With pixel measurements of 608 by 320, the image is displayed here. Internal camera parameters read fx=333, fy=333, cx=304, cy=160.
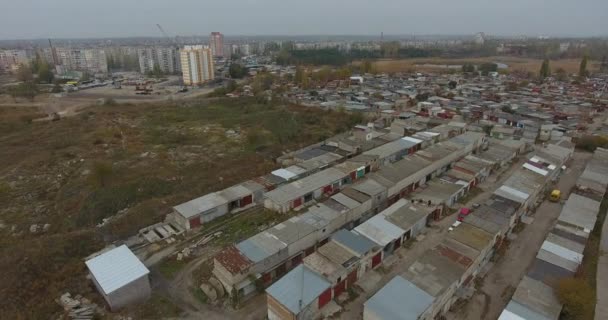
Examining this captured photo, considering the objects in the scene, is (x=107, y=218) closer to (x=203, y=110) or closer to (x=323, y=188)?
(x=323, y=188)

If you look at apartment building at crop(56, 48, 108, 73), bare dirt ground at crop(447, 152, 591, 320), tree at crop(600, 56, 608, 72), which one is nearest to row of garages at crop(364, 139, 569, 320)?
bare dirt ground at crop(447, 152, 591, 320)

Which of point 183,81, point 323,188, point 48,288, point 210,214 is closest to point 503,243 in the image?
Answer: point 323,188

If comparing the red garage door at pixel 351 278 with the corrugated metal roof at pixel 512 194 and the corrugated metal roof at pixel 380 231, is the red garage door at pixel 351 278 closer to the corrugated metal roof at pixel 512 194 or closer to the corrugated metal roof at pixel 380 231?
the corrugated metal roof at pixel 380 231

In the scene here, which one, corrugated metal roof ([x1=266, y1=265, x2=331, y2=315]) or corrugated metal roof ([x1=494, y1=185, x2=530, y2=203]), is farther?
corrugated metal roof ([x1=494, y1=185, x2=530, y2=203])

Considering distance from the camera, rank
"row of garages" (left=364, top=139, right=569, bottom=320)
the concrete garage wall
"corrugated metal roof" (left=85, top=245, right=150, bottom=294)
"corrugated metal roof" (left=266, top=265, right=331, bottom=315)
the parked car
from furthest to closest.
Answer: the parked car
"corrugated metal roof" (left=85, top=245, right=150, bottom=294)
the concrete garage wall
"corrugated metal roof" (left=266, top=265, right=331, bottom=315)
"row of garages" (left=364, top=139, right=569, bottom=320)

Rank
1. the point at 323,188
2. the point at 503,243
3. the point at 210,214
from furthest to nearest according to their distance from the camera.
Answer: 1. the point at 323,188
2. the point at 210,214
3. the point at 503,243

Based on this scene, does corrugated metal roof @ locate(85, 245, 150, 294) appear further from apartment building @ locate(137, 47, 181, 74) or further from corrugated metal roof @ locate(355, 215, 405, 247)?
apartment building @ locate(137, 47, 181, 74)

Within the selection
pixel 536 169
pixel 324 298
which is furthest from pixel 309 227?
pixel 536 169
